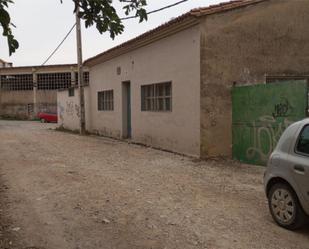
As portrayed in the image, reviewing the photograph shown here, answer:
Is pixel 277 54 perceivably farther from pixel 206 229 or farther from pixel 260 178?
pixel 206 229

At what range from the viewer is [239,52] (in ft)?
38.6

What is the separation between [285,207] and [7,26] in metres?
3.97

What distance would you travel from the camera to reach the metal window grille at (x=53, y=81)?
4303 centimetres

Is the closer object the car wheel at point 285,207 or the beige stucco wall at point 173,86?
the car wheel at point 285,207

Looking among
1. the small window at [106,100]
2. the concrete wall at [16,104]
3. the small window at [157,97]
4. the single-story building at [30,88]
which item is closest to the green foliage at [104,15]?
the small window at [157,97]

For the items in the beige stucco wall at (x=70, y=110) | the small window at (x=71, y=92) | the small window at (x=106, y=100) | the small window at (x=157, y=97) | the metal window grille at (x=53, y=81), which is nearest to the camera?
the small window at (x=157, y=97)

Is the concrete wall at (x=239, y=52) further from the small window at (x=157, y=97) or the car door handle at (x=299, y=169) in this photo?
the car door handle at (x=299, y=169)

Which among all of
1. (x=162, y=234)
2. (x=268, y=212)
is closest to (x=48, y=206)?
(x=162, y=234)

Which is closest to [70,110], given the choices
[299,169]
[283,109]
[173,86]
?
[173,86]

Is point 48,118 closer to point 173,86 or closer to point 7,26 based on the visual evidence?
point 173,86

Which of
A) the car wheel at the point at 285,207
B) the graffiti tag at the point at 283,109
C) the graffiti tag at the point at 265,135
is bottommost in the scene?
the car wheel at the point at 285,207

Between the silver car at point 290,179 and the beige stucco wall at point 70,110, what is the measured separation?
1803cm

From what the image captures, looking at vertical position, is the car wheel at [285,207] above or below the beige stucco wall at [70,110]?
below

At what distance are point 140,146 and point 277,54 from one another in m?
5.76
